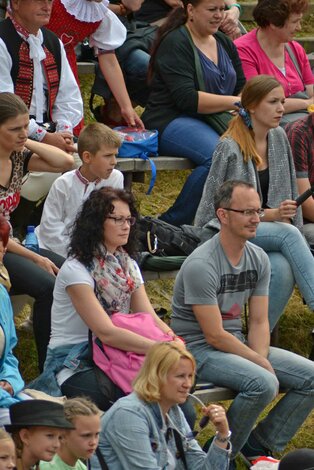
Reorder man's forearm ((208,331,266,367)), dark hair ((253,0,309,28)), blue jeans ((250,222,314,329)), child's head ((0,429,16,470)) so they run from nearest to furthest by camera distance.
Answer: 1. child's head ((0,429,16,470))
2. man's forearm ((208,331,266,367))
3. blue jeans ((250,222,314,329))
4. dark hair ((253,0,309,28))

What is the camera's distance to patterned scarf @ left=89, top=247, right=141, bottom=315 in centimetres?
697

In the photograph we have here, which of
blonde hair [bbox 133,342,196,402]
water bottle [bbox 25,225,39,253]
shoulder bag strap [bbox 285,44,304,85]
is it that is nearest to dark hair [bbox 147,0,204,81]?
shoulder bag strap [bbox 285,44,304,85]

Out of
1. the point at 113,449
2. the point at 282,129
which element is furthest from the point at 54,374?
the point at 282,129

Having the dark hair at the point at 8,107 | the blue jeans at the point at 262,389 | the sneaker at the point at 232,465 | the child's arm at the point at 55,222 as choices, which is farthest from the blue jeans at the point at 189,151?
the sneaker at the point at 232,465

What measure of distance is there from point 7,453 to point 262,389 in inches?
79.1

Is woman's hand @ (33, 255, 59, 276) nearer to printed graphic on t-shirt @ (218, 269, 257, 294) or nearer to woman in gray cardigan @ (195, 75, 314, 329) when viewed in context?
printed graphic on t-shirt @ (218, 269, 257, 294)

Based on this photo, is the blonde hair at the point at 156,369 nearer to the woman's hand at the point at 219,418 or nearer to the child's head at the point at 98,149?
the woman's hand at the point at 219,418

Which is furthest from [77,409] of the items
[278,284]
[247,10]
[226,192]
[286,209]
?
[247,10]

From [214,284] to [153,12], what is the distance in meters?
3.33

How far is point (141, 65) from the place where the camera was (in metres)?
9.35

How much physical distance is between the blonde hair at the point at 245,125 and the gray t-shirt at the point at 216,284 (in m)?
0.85

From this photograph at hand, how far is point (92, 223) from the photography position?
703 cm

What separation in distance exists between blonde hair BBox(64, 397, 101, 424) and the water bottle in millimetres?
1552

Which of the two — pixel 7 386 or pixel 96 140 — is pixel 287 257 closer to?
pixel 96 140
